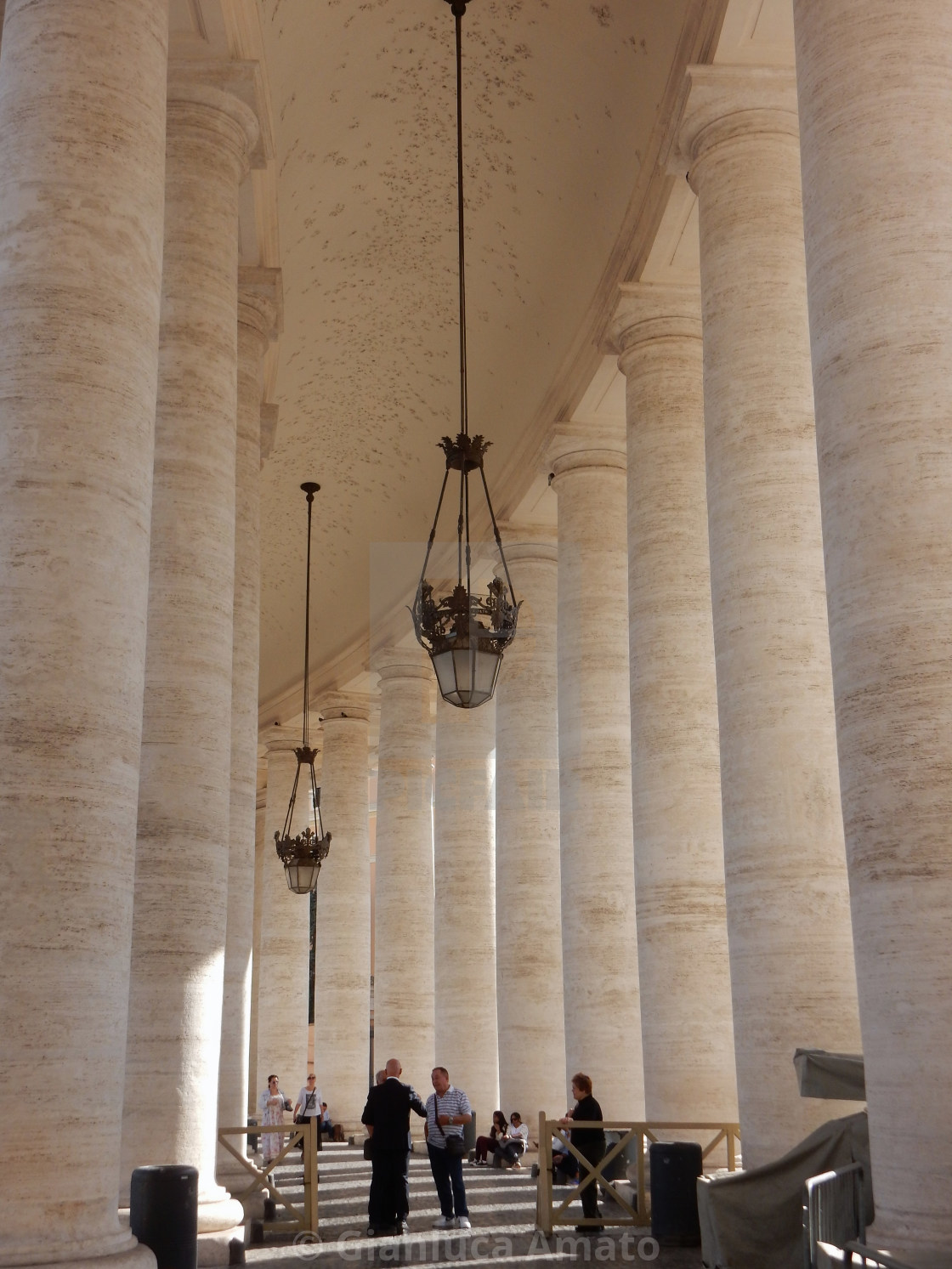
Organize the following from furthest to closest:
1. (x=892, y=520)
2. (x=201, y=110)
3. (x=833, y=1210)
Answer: (x=201, y=110) < (x=892, y=520) < (x=833, y=1210)

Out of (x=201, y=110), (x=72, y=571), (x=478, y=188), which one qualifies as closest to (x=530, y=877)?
(x=478, y=188)

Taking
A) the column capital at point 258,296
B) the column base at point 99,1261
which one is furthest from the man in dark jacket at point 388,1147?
the column capital at point 258,296

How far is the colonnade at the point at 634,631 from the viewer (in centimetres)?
1322

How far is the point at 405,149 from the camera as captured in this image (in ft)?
123

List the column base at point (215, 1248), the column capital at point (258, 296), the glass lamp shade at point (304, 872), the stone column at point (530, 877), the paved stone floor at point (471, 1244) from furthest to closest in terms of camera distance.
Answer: the glass lamp shade at point (304, 872)
the stone column at point (530, 877)
the column capital at point (258, 296)
the paved stone floor at point (471, 1244)
the column base at point (215, 1248)

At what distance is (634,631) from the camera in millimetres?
28922

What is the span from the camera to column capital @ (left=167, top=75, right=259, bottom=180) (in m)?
23.5

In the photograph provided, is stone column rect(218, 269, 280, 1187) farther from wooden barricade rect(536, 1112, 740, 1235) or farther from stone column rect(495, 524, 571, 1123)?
stone column rect(495, 524, 571, 1123)

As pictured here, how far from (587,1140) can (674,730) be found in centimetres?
799

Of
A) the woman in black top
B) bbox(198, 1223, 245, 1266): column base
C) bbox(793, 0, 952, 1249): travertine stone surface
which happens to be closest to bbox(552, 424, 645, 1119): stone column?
the woman in black top

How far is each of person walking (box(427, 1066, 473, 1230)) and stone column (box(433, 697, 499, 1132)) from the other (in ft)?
71.6

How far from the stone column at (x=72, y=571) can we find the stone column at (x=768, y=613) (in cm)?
1006

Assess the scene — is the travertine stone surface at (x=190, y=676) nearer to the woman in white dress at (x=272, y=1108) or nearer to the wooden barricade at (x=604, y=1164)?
the wooden barricade at (x=604, y=1164)

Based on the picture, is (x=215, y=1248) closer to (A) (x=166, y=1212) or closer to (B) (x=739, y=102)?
(A) (x=166, y=1212)
